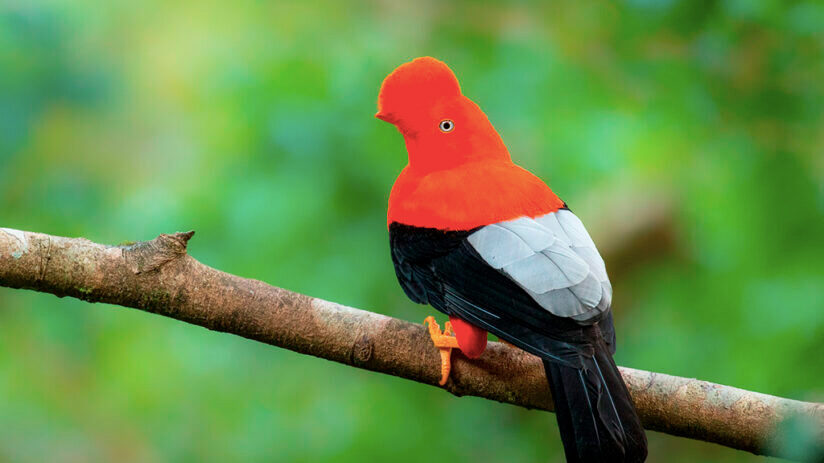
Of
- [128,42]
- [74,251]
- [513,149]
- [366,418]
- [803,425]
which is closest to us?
[803,425]

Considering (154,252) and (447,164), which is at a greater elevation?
Answer: (447,164)

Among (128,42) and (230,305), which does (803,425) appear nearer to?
(230,305)

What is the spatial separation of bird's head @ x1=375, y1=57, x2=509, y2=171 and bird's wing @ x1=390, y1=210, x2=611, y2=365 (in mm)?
250

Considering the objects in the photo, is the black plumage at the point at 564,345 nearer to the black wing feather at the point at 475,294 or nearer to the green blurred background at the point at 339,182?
the black wing feather at the point at 475,294

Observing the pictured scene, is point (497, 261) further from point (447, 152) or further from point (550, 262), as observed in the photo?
point (447, 152)

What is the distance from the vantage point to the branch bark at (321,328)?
178 centimetres

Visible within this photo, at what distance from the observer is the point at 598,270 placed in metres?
A: 1.81

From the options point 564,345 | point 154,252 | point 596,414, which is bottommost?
point 596,414

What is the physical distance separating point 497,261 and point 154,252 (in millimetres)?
818

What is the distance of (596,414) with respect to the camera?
5.33ft

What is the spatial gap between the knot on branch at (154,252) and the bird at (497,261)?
58 cm

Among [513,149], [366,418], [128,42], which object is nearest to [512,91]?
[513,149]

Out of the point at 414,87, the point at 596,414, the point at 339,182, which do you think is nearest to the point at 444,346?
the point at 596,414

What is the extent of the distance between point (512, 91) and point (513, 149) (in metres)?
0.27
